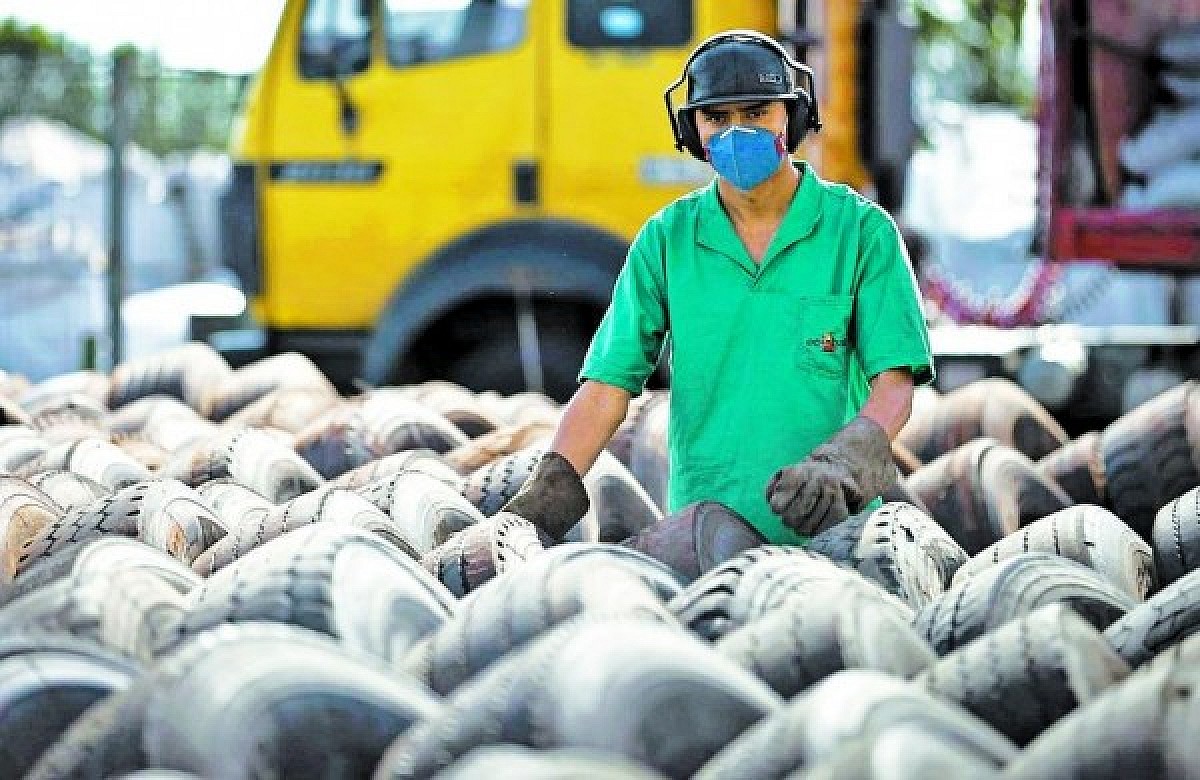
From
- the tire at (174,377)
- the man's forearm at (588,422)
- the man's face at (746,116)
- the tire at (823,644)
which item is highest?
the man's face at (746,116)

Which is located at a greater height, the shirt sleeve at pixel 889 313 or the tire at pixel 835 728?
the shirt sleeve at pixel 889 313

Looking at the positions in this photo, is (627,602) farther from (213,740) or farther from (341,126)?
(341,126)

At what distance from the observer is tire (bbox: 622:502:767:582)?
3.74 meters

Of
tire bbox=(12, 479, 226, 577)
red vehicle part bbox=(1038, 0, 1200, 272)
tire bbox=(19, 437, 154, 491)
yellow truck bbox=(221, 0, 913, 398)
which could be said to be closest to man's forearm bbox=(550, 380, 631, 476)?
tire bbox=(12, 479, 226, 577)

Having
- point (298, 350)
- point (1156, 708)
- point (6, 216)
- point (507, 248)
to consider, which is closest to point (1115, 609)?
point (1156, 708)

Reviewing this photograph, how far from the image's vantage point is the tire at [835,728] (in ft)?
7.88

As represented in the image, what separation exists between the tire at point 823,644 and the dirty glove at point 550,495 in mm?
1038

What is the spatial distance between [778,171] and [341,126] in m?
4.59

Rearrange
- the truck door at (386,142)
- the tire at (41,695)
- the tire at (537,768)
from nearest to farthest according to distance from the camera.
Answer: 1. the tire at (537,768)
2. the tire at (41,695)
3. the truck door at (386,142)

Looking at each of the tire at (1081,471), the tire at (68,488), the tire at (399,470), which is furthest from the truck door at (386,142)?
the tire at (68,488)

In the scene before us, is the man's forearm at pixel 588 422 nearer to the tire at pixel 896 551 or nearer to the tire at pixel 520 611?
the tire at pixel 896 551

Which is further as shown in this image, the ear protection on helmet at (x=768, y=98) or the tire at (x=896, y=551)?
the ear protection on helmet at (x=768, y=98)

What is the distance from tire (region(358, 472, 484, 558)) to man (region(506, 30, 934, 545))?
0.93 feet

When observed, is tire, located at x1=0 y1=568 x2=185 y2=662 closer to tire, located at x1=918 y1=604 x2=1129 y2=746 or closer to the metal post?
tire, located at x1=918 y1=604 x2=1129 y2=746
